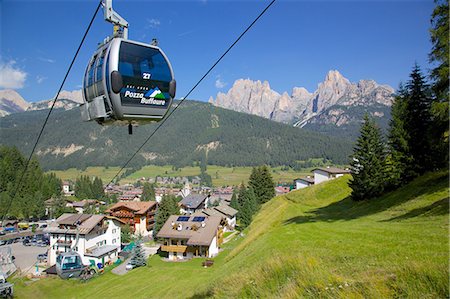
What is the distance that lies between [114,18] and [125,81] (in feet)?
5.37

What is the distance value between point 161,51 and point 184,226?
41670 millimetres

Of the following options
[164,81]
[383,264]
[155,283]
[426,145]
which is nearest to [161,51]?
[164,81]

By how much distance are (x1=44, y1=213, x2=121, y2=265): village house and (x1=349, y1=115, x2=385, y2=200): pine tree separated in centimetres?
3557

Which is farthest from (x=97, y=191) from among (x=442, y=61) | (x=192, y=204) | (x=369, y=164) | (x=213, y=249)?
(x=442, y=61)

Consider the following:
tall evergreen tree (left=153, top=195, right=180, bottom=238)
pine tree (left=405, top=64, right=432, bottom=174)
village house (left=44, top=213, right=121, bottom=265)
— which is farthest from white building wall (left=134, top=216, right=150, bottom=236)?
pine tree (left=405, top=64, right=432, bottom=174)

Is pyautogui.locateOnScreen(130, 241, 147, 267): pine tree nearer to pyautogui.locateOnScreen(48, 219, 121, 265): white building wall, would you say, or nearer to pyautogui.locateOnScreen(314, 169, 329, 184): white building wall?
pyautogui.locateOnScreen(48, 219, 121, 265): white building wall

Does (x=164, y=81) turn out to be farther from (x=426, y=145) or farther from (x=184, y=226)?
(x=184, y=226)

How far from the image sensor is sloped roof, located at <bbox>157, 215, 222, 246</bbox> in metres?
42.8

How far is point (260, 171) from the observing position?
67.1 metres

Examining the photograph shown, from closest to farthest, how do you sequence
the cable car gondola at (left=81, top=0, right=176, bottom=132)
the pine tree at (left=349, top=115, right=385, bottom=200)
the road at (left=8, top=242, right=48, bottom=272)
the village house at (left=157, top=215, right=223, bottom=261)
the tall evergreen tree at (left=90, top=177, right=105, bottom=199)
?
the cable car gondola at (left=81, top=0, right=176, bottom=132), the pine tree at (left=349, top=115, right=385, bottom=200), the village house at (left=157, top=215, right=223, bottom=261), the road at (left=8, top=242, right=48, bottom=272), the tall evergreen tree at (left=90, top=177, right=105, bottom=199)

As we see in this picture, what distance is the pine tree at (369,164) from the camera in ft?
100

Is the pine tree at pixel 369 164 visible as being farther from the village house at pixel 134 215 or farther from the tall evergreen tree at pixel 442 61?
the village house at pixel 134 215

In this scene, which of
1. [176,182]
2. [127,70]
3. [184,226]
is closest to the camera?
[127,70]

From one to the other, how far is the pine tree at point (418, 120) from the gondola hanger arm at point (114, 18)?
26743 mm
